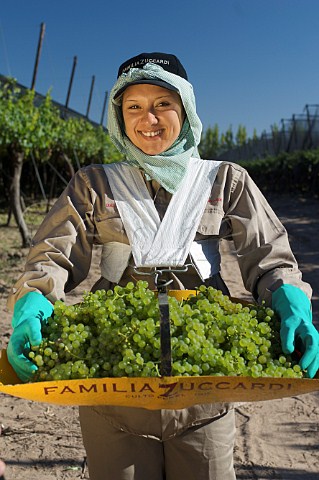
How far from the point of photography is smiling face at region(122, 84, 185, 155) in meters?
1.79

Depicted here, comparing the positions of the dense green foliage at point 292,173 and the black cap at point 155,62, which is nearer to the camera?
the black cap at point 155,62

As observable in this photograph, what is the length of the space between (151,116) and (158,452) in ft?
3.42

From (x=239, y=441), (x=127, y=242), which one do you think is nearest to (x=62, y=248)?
(x=127, y=242)

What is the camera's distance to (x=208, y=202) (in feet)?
6.04

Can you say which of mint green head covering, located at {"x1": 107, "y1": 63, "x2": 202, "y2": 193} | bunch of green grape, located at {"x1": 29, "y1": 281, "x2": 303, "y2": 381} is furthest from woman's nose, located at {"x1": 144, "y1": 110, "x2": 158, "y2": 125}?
bunch of green grape, located at {"x1": 29, "y1": 281, "x2": 303, "y2": 381}

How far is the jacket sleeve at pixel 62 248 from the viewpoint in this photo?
1.71 m

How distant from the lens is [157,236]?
5.76 ft

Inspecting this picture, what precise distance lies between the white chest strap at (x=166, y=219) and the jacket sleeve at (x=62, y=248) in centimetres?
8

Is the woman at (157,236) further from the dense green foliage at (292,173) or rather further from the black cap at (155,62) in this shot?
the dense green foliage at (292,173)

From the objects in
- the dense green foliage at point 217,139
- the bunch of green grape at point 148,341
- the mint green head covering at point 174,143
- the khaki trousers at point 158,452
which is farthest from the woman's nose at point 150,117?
the dense green foliage at point 217,139

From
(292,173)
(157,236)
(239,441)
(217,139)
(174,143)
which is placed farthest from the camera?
(217,139)

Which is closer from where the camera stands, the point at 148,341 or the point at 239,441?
the point at 148,341

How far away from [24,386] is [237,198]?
91cm

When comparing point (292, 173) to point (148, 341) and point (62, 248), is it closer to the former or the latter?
point (62, 248)
